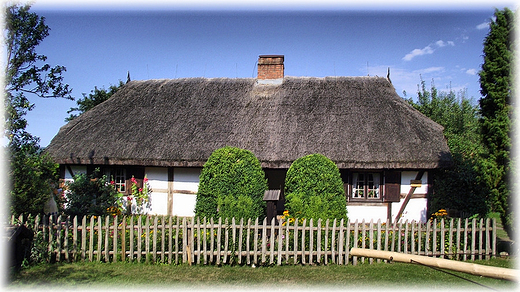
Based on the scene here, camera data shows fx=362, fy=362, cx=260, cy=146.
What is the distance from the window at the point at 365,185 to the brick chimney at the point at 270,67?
559cm

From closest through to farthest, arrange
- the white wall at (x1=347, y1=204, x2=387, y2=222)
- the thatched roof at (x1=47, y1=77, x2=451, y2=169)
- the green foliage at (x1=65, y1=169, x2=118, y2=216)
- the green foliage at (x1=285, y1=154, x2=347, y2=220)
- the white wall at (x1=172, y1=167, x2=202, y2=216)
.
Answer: the green foliage at (x1=285, y1=154, x2=347, y2=220) → the green foliage at (x1=65, y1=169, x2=118, y2=216) → the thatched roof at (x1=47, y1=77, x2=451, y2=169) → the white wall at (x1=347, y1=204, x2=387, y2=222) → the white wall at (x1=172, y1=167, x2=202, y2=216)

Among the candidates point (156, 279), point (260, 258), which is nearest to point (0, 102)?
point (156, 279)

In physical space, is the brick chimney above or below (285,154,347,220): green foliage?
above

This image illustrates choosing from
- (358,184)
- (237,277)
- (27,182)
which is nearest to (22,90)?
(27,182)

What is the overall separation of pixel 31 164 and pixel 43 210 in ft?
4.72

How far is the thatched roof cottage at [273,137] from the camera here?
1074 centimetres

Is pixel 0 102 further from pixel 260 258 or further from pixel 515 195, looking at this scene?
pixel 515 195

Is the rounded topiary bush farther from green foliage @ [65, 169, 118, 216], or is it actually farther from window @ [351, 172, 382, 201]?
green foliage @ [65, 169, 118, 216]

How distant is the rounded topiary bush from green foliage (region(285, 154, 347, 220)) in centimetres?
76

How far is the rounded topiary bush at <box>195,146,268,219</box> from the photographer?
8859 mm

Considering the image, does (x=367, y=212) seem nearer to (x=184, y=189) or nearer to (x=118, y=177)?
(x=184, y=189)

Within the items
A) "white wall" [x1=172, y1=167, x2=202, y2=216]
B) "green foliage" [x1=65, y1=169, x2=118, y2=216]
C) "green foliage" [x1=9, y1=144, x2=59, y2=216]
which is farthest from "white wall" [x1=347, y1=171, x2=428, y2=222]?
"green foliage" [x1=9, y1=144, x2=59, y2=216]

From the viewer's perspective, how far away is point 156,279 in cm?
634

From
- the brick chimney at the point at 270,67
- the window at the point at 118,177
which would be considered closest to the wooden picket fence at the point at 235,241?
the window at the point at 118,177
